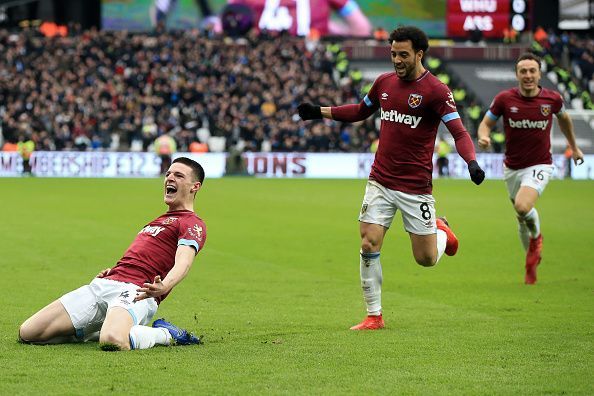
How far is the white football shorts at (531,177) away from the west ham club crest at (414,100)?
4.50 meters

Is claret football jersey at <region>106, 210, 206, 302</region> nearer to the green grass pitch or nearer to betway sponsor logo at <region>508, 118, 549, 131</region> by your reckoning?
the green grass pitch

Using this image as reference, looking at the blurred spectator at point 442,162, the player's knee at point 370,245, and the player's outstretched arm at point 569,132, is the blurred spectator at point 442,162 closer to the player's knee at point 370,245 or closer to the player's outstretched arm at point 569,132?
the player's outstretched arm at point 569,132

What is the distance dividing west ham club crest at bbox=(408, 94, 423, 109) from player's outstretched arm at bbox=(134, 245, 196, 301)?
8.32 feet

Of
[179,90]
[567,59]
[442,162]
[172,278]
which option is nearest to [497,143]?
[442,162]

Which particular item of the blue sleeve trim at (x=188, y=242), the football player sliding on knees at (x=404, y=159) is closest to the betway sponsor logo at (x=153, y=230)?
the blue sleeve trim at (x=188, y=242)

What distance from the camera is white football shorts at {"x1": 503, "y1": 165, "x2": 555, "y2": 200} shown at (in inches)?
Answer: 549

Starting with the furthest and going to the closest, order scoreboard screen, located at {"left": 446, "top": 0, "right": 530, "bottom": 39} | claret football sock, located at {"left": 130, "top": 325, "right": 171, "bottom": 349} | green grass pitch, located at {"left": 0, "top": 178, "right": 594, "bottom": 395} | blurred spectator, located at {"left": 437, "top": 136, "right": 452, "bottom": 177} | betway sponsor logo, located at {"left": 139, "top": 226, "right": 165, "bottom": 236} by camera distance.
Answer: scoreboard screen, located at {"left": 446, "top": 0, "right": 530, "bottom": 39}, blurred spectator, located at {"left": 437, "top": 136, "right": 452, "bottom": 177}, betway sponsor logo, located at {"left": 139, "top": 226, "right": 165, "bottom": 236}, claret football sock, located at {"left": 130, "top": 325, "right": 171, "bottom": 349}, green grass pitch, located at {"left": 0, "top": 178, "right": 594, "bottom": 395}

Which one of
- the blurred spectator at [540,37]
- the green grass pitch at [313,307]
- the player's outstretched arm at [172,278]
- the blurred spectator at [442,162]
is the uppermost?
the blurred spectator at [540,37]

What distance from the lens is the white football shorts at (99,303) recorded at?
845 cm

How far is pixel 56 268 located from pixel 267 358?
279 inches

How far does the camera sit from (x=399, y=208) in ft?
33.0

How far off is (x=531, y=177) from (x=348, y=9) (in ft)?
143

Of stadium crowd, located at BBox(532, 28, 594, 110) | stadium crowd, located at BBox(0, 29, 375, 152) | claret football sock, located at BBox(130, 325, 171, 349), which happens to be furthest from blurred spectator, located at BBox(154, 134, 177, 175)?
claret football sock, located at BBox(130, 325, 171, 349)

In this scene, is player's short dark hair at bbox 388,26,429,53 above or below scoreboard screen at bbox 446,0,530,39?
below
